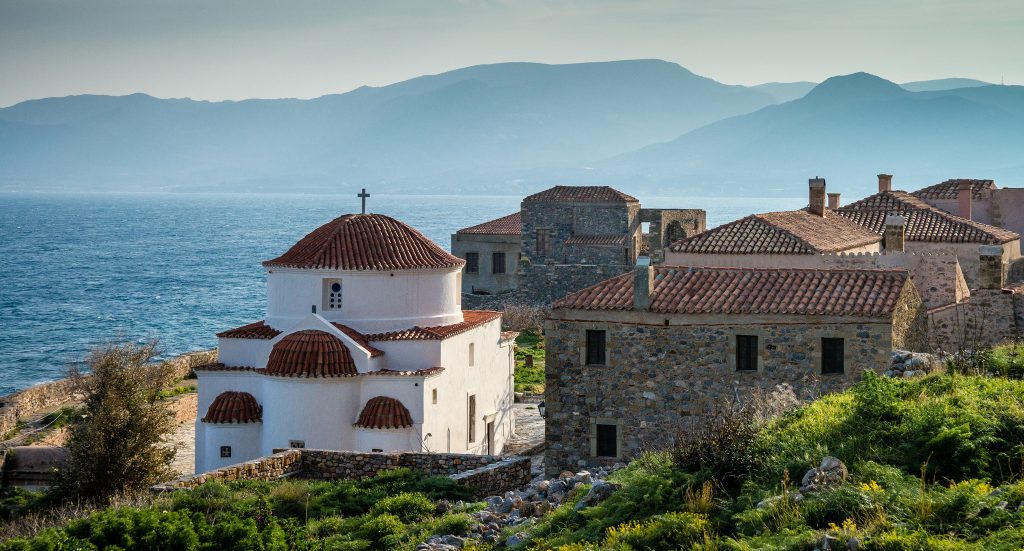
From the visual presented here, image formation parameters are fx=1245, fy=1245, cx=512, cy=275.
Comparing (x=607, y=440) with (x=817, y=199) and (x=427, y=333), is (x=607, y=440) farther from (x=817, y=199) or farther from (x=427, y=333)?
(x=817, y=199)

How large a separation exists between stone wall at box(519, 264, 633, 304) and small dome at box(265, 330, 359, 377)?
105 feet

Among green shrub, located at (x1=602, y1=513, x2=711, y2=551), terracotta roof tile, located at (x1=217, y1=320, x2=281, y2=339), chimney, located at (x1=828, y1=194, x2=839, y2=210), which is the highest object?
chimney, located at (x1=828, y1=194, x2=839, y2=210)

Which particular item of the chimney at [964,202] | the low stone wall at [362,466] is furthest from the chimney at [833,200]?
the low stone wall at [362,466]

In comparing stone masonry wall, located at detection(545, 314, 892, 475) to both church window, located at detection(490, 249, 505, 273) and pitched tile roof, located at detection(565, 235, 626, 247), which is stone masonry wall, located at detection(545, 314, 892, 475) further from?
church window, located at detection(490, 249, 505, 273)

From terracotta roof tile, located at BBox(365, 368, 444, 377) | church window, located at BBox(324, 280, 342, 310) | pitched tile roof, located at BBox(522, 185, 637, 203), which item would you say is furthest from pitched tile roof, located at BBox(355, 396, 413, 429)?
pitched tile roof, located at BBox(522, 185, 637, 203)

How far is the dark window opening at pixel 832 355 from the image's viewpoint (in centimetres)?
2345

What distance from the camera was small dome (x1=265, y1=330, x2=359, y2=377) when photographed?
27392mm

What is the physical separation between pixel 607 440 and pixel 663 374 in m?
1.77

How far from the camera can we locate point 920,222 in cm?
4088

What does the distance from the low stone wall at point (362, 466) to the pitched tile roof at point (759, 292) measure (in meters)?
3.73

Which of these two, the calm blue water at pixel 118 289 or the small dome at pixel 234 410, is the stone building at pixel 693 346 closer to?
the small dome at pixel 234 410

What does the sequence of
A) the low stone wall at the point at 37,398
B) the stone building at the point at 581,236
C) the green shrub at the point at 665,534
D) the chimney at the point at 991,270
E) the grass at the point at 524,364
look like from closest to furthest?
the green shrub at the point at 665,534 < the chimney at the point at 991,270 < the low stone wall at the point at 37,398 < the grass at the point at 524,364 < the stone building at the point at 581,236

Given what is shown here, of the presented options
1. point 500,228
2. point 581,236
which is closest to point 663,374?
point 581,236

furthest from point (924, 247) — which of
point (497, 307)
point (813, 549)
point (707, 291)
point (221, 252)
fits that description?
point (221, 252)
